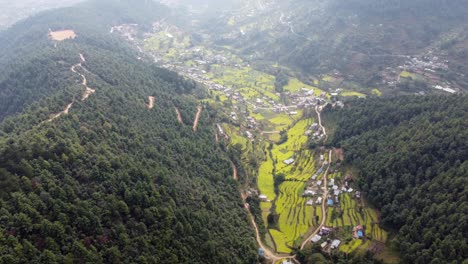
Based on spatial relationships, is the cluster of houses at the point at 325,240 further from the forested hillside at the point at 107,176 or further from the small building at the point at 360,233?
the forested hillside at the point at 107,176

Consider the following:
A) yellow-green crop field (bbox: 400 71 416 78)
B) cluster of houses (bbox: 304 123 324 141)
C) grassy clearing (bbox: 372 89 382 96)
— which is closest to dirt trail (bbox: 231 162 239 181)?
cluster of houses (bbox: 304 123 324 141)

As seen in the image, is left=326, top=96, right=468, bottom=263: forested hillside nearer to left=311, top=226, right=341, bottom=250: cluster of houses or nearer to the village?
the village

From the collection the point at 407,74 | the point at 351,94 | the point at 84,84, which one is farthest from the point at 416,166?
the point at 84,84

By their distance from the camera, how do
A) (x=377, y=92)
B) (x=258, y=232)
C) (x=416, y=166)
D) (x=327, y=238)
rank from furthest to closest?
(x=377, y=92) → (x=416, y=166) → (x=258, y=232) → (x=327, y=238)

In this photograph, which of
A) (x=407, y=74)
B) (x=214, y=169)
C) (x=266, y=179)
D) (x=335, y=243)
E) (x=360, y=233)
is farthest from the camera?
(x=407, y=74)

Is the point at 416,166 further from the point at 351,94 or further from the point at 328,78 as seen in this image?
the point at 328,78
